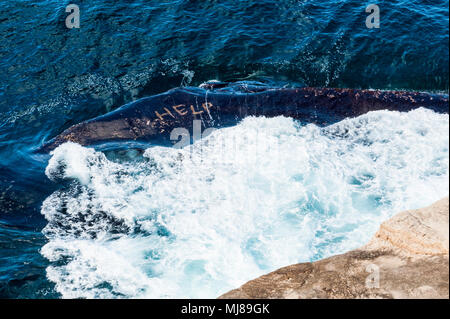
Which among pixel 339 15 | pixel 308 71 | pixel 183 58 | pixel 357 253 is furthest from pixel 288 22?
pixel 357 253

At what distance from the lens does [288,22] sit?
603 inches

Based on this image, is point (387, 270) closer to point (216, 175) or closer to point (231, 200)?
point (231, 200)

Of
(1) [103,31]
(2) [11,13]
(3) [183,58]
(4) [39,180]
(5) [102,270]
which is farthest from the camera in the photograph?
(2) [11,13]

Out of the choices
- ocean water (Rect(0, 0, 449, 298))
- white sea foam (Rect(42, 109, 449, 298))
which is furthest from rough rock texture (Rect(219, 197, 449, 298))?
white sea foam (Rect(42, 109, 449, 298))

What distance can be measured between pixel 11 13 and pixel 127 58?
5806 mm

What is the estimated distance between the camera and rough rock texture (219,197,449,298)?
5602mm

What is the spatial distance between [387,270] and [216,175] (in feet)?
14.7

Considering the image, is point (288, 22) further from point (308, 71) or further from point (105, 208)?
point (105, 208)

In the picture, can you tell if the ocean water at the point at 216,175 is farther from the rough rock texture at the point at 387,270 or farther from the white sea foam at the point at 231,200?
the rough rock texture at the point at 387,270

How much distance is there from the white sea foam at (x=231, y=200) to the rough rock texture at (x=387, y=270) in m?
1.21

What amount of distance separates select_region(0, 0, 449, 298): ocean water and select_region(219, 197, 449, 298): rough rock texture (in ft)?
2.55

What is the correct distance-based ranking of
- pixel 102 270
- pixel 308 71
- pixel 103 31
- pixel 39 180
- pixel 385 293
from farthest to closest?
1. pixel 103 31
2. pixel 308 71
3. pixel 39 180
4. pixel 102 270
5. pixel 385 293

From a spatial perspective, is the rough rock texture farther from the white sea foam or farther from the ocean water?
the white sea foam

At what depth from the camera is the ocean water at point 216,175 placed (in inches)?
311
